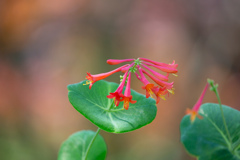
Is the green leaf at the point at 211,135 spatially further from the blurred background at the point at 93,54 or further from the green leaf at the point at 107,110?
the blurred background at the point at 93,54

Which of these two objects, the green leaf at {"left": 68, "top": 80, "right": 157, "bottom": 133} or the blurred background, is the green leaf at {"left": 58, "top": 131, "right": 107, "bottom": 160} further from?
the blurred background

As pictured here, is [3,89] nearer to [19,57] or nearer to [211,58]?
[19,57]

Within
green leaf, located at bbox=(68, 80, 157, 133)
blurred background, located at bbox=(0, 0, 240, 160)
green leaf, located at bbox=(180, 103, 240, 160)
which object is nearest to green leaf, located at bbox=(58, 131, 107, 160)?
green leaf, located at bbox=(68, 80, 157, 133)

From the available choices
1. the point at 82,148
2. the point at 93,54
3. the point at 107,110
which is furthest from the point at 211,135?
the point at 93,54

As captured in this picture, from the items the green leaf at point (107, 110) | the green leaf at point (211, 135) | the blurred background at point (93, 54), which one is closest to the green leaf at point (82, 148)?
the green leaf at point (107, 110)

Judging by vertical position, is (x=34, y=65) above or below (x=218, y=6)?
below

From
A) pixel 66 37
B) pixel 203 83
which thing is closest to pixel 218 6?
pixel 203 83
